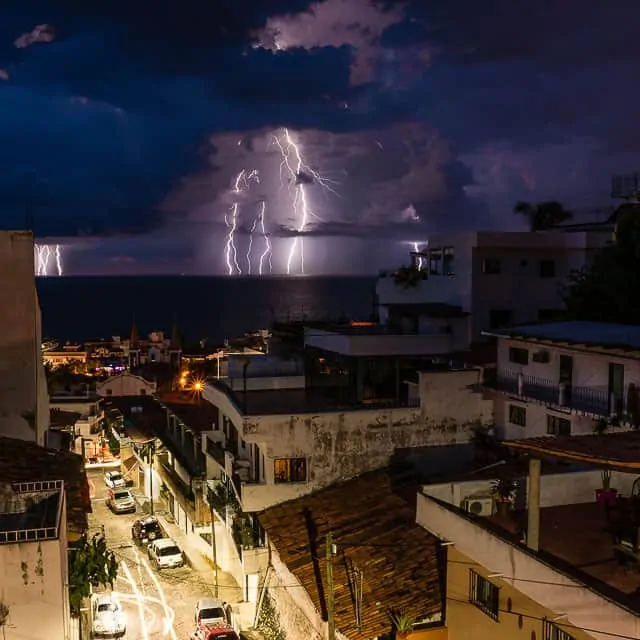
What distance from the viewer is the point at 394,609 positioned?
1302 cm

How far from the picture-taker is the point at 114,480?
115ft

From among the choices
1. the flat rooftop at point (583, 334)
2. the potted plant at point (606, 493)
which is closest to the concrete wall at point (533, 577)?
the potted plant at point (606, 493)

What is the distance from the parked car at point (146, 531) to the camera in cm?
2609

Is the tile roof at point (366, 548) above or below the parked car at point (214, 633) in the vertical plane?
above

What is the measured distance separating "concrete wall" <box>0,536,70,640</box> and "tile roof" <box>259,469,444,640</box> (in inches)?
194

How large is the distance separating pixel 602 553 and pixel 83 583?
29.3ft

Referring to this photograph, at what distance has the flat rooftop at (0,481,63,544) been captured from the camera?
12195 millimetres

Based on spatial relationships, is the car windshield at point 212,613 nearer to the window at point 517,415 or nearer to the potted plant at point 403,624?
the potted plant at point 403,624

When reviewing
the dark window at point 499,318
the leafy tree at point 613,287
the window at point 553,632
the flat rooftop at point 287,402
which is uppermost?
the leafy tree at point 613,287

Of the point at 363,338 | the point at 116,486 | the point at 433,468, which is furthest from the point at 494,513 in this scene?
the point at 116,486

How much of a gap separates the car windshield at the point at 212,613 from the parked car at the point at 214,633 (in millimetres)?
325

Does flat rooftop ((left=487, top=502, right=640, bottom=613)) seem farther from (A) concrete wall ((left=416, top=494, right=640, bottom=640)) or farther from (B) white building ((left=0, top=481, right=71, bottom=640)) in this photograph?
(B) white building ((left=0, top=481, right=71, bottom=640))

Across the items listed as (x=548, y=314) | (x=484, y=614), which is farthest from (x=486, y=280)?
(x=484, y=614)

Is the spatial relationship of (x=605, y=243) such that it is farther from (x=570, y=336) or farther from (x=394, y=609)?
(x=394, y=609)
